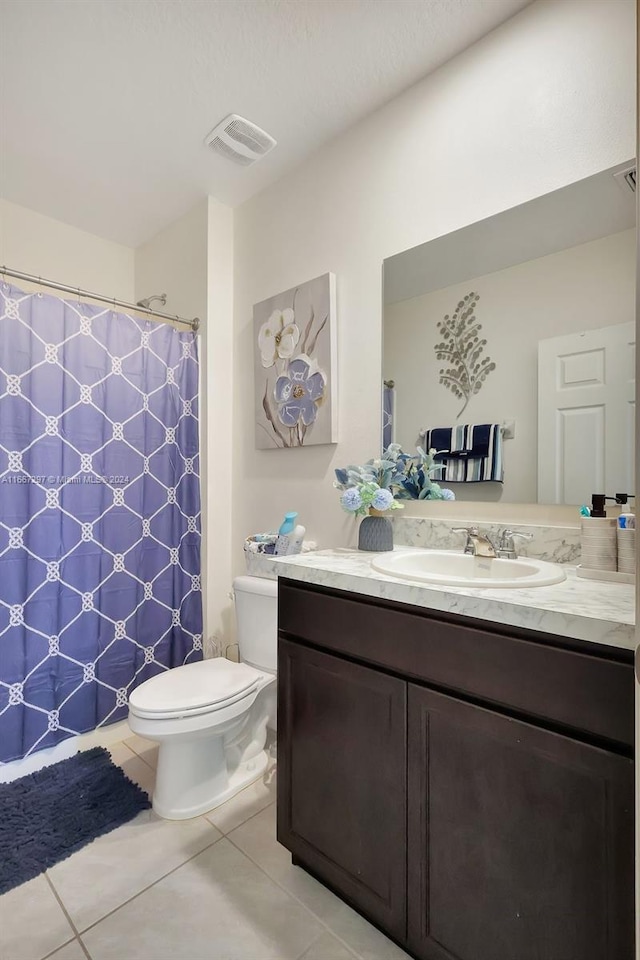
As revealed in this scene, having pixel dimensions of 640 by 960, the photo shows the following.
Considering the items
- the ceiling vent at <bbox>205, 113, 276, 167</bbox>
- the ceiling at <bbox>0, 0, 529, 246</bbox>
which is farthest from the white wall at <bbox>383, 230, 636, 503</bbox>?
the ceiling vent at <bbox>205, 113, 276, 167</bbox>

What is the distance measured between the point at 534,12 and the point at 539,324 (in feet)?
3.03

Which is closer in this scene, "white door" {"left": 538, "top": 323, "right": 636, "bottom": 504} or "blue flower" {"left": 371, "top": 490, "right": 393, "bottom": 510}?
"white door" {"left": 538, "top": 323, "right": 636, "bottom": 504}

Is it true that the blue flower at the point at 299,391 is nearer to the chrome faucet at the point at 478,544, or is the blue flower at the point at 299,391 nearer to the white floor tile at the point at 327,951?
the chrome faucet at the point at 478,544

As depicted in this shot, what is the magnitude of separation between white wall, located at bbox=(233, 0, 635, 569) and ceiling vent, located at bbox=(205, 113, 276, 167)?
0.65 feet

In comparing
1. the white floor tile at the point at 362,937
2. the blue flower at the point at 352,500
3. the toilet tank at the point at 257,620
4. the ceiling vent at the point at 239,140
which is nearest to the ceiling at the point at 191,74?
the ceiling vent at the point at 239,140

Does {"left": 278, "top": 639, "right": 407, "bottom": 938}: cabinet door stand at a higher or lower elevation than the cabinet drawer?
lower

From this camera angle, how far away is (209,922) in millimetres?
Result: 1189

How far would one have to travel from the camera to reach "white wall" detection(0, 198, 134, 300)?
2367 millimetres

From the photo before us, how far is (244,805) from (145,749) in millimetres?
592

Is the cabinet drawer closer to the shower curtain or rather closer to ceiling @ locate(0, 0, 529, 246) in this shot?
the shower curtain

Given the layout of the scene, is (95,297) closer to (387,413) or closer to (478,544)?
(387,413)

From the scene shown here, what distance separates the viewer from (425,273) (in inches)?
64.5

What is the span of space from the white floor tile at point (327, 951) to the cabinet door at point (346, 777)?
0.09 metres

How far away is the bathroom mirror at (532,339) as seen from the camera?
1256 millimetres
